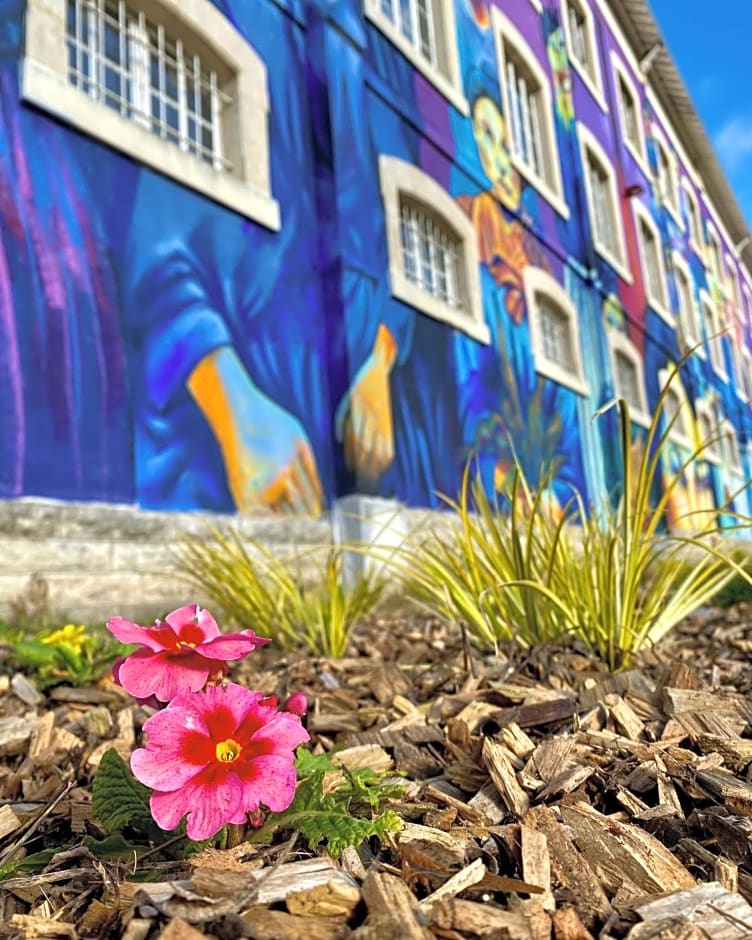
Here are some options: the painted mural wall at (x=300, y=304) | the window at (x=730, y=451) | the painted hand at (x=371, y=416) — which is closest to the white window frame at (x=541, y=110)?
the painted mural wall at (x=300, y=304)

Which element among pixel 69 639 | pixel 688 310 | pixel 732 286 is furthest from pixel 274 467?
pixel 732 286

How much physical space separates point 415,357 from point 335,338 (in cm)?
98

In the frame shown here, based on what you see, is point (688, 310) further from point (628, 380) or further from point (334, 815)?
point (334, 815)

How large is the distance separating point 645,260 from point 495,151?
6.01 meters

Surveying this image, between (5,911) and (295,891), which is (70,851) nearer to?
(5,911)

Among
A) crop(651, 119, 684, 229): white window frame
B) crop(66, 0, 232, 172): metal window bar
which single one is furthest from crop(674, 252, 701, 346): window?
crop(66, 0, 232, 172): metal window bar

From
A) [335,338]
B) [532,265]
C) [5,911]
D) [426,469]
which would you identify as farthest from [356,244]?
[5,911]

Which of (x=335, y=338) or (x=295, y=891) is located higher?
(x=335, y=338)

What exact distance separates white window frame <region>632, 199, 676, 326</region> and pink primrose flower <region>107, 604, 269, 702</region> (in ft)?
39.9

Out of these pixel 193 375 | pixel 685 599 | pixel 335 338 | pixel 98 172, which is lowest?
pixel 685 599

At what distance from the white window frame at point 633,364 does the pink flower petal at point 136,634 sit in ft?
31.0

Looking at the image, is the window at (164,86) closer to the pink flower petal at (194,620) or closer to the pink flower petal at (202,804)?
the pink flower petal at (194,620)

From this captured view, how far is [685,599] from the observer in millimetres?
2232

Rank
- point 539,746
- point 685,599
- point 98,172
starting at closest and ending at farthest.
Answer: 1. point 539,746
2. point 685,599
3. point 98,172
